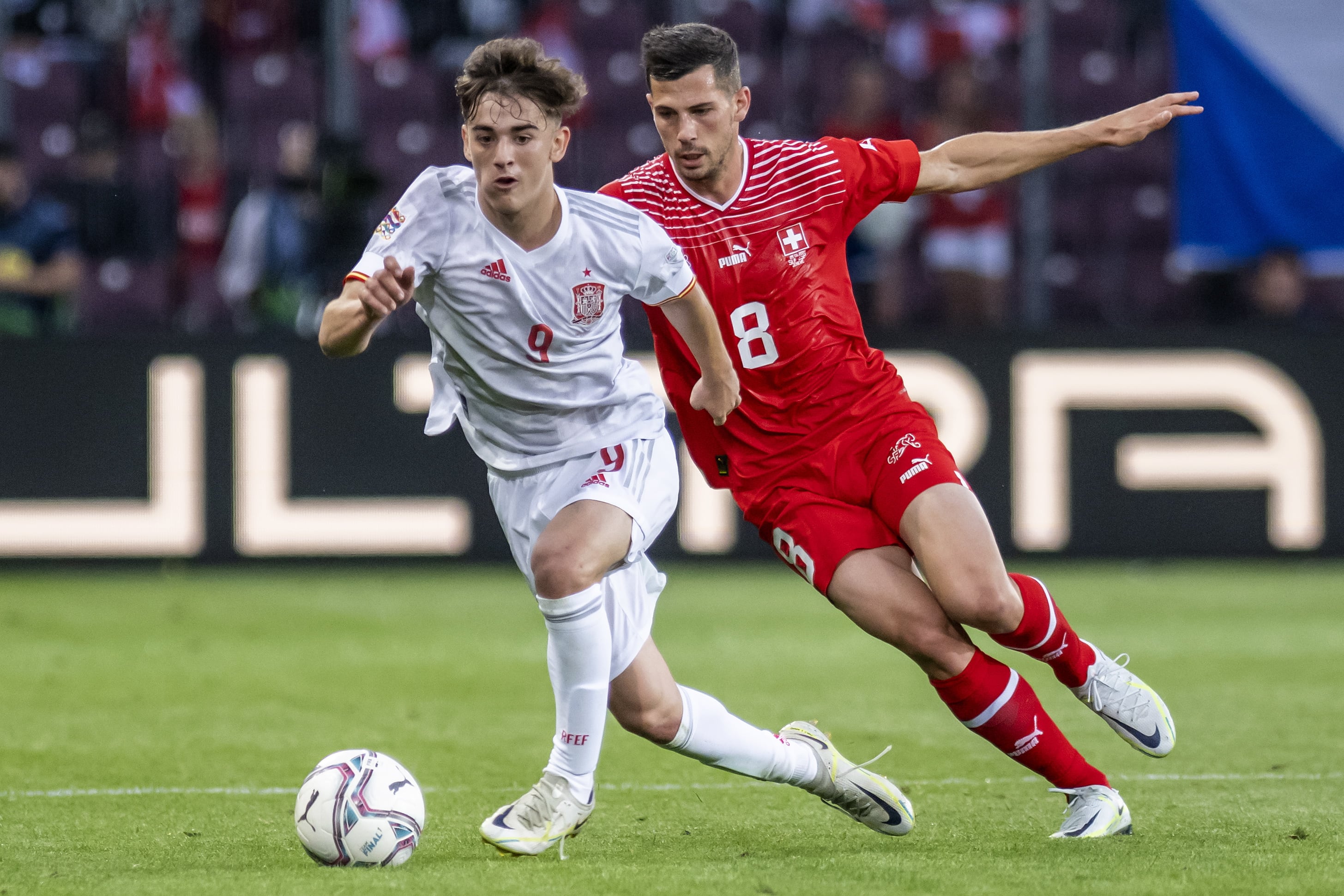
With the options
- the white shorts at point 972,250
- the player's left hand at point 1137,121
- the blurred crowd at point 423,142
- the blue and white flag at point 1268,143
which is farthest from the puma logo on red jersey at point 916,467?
the blue and white flag at point 1268,143

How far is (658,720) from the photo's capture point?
439 centimetres

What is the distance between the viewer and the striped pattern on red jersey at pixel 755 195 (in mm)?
4902

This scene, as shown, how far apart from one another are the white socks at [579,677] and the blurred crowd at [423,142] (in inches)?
269

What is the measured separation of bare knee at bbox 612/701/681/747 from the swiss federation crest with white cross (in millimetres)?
1315

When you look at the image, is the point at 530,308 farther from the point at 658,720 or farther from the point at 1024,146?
the point at 1024,146

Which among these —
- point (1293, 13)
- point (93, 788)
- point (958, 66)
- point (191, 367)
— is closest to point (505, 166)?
point (93, 788)

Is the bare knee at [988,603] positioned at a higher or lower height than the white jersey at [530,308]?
lower

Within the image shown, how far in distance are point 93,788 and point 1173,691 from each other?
4.16 m

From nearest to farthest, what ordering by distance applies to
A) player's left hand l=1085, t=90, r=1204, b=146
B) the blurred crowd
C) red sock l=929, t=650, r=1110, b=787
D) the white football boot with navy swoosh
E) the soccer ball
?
the soccer ball → red sock l=929, t=650, r=1110, b=787 → the white football boot with navy swoosh → player's left hand l=1085, t=90, r=1204, b=146 → the blurred crowd

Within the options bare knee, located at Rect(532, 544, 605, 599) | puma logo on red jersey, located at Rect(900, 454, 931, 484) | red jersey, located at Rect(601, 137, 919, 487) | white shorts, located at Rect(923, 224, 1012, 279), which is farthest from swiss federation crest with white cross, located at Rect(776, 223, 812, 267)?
white shorts, located at Rect(923, 224, 1012, 279)

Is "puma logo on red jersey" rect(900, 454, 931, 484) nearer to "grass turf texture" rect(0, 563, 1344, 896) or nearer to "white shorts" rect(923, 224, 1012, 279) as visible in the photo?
"grass turf texture" rect(0, 563, 1344, 896)

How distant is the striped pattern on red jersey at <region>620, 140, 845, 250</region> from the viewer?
193 inches

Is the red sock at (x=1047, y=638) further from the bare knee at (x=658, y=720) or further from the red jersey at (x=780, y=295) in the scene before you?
the bare knee at (x=658, y=720)

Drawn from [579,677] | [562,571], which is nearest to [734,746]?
[579,677]
